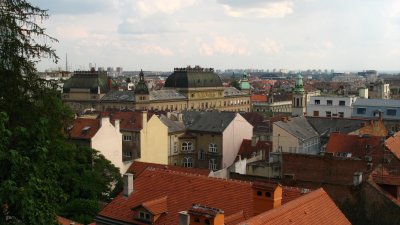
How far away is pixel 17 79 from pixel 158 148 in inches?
1792

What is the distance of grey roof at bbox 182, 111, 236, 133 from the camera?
69.9 metres

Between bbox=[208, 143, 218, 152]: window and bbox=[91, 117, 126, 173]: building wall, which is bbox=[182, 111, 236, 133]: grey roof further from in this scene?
bbox=[91, 117, 126, 173]: building wall

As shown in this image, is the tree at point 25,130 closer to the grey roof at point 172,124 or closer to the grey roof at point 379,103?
the grey roof at point 172,124

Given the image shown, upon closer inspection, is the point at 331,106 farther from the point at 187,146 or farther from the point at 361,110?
the point at 187,146

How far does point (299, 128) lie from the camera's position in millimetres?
61219

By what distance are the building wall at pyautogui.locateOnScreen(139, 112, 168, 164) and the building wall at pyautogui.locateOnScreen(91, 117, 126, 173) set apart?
413 centimetres

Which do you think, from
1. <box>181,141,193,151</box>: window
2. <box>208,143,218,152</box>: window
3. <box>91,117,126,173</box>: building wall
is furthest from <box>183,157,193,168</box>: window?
<box>91,117,126,173</box>: building wall

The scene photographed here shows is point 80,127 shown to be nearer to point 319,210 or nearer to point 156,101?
point 319,210

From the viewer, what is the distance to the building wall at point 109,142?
57.6 m

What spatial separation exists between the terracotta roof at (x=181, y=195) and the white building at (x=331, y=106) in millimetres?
60189

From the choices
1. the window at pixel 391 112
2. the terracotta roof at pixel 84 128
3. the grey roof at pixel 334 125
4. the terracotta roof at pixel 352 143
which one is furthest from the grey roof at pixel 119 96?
the terracotta roof at pixel 352 143

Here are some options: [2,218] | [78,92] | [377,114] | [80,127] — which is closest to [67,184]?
[80,127]

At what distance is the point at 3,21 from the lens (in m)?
20.1

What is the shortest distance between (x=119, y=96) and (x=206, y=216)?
103m
